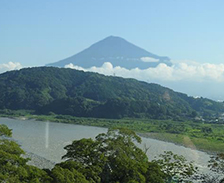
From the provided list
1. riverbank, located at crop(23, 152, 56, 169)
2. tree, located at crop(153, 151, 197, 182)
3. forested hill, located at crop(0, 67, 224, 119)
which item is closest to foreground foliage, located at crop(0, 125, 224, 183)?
tree, located at crop(153, 151, 197, 182)

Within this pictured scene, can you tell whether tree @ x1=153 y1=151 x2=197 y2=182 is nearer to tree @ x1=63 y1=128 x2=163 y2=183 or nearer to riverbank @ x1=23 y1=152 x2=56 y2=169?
tree @ x1=63 y1=128 x2=163 y2=183

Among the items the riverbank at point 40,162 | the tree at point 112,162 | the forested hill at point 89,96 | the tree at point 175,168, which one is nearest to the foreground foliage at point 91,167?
the tree at point 112,162

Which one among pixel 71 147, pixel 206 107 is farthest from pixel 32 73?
pixel 71 147

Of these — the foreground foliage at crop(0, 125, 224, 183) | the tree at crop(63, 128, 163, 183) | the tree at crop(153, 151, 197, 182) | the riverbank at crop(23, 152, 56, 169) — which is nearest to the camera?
the foreground foliage at crop(0, 125, 224, 183)

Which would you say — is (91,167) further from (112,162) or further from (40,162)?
(40,162)

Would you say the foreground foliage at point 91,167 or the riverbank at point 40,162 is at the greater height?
the foreground foliage at point 91,167

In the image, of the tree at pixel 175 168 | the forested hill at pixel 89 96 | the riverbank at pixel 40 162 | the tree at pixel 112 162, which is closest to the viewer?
the tree at pixel 112 162

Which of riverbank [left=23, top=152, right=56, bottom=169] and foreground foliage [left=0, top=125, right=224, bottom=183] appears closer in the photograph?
foreground foliage [left=0, top=125, right=224, bottom=183]

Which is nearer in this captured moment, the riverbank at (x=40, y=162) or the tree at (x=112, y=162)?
the tree at (x=112, y=162)

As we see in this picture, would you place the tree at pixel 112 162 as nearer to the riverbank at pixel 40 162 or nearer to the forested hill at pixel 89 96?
the riverbank at pixel 40 162
